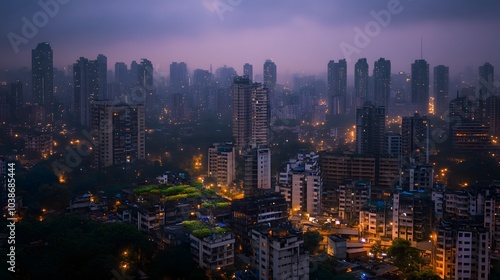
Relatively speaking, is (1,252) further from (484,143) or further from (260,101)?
(484,143)

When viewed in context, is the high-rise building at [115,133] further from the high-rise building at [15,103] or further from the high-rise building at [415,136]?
the high-rise building at [415,136]

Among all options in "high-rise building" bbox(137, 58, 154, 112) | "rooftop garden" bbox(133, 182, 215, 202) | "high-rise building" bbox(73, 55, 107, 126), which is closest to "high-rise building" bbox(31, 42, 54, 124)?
"high-rise building" bbox(73, 55, 107, 126)

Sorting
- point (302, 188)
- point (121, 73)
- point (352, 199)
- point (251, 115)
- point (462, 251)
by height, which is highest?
point (121, 73)

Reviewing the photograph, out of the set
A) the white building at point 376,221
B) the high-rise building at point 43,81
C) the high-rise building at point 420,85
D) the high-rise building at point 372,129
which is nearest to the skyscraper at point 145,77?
the high-rise building at point 43,81

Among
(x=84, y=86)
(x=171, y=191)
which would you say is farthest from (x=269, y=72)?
(x=171, y=191)

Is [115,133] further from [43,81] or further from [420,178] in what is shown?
[420,178]

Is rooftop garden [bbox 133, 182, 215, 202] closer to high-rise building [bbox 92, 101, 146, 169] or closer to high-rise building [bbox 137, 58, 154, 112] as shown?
high-rise building [bbox 92, 101, 146, 169]
